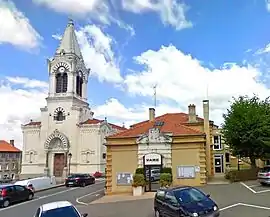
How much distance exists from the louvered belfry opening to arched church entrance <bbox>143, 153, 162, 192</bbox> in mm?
40926

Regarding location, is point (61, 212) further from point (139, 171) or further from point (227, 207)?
point (139, 171)

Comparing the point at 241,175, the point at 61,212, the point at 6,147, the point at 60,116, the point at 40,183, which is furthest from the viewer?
the point at 6,147

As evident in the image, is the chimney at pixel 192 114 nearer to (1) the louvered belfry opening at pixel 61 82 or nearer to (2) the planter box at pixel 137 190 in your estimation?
(2) the planter box at pixel 137 190

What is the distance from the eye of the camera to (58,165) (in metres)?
66.1

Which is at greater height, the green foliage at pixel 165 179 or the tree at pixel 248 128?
the tree at pixel 248 128

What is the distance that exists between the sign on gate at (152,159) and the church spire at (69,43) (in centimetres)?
4338

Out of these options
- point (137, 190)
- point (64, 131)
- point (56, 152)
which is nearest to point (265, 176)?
point (137, 190)

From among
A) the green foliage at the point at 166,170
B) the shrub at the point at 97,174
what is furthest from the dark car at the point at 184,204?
the shrub at the point at 97,174

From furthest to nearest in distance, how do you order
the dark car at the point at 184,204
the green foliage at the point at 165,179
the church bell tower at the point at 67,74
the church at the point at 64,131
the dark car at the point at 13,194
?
the church bell tower at the point at 67,74 → the church at the point at 64,131 → the green foliage at the point at 165,179 → the dark car at the point at 13,194 → the dark car at the point at 184,204

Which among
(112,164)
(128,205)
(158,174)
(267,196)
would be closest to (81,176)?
(112,164)

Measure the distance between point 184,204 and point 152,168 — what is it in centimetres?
1650

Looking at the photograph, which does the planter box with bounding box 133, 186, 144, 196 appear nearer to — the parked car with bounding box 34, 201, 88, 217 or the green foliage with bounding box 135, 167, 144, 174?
the green foliage with bounding box 135, 167, 144, 174

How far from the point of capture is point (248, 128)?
119 ft

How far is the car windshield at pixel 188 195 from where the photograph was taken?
14.7m
